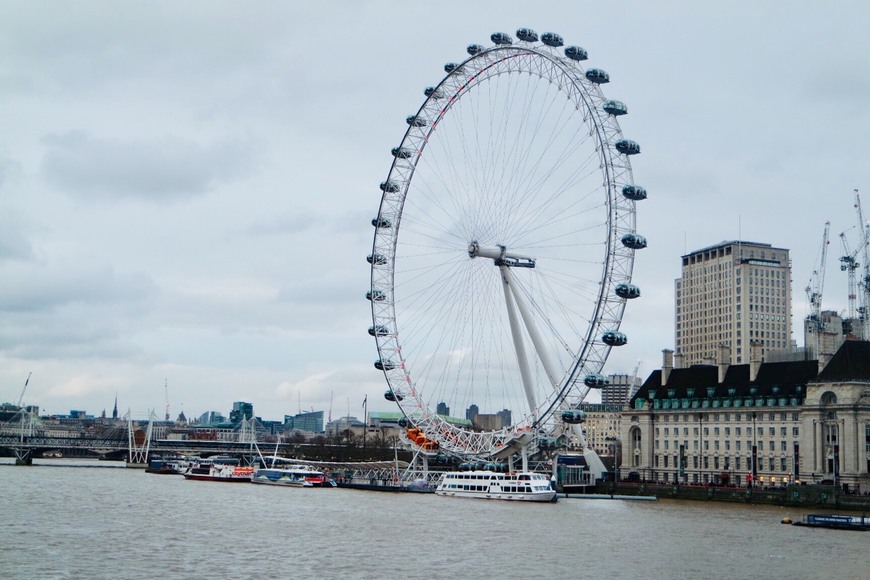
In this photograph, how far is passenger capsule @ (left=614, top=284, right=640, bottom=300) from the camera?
74000 millimetres

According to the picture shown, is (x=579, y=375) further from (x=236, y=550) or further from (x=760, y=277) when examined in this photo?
(x=760, y=277)

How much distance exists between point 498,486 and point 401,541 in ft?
125

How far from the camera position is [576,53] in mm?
76312

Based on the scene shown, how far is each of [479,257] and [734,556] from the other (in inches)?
1402

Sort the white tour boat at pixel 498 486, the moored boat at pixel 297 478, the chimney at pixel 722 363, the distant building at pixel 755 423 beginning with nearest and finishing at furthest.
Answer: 1. the white tour boat at pixel 498 486
2. the distant building at pixel 755 423
3. the chimney at pixel 722 363
4. the moored boat at pixel 297 478

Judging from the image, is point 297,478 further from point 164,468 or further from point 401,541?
point 401,541

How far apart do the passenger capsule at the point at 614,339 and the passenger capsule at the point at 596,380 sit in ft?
8.21

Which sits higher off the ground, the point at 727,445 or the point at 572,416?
the point at 572,416

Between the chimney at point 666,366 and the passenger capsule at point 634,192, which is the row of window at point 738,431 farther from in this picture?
the passenger capsule at point 634,192

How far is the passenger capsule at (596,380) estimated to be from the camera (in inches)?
2970

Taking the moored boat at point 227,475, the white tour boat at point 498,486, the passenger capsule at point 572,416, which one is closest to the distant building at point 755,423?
the white tour boat at point 498,486

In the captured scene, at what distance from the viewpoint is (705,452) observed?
364 ft

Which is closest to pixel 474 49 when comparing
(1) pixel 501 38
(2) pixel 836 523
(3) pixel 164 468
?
(1) pixel 501 38

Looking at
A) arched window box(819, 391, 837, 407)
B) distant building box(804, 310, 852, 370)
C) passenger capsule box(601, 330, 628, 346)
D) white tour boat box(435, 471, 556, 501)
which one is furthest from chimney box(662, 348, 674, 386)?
passenger capsule box(601, 330, 628, 346)
